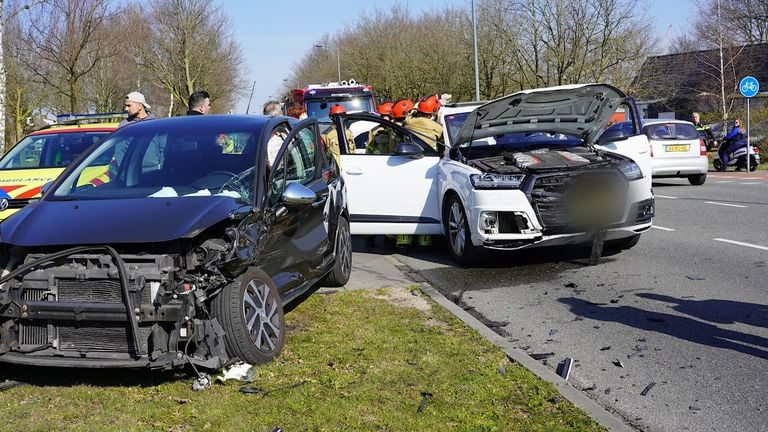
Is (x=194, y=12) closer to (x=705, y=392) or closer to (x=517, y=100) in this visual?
(x=517, y=100)

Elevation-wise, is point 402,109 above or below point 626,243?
above

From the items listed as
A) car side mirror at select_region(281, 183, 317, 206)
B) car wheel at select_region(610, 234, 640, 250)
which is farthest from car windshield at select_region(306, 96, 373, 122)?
car side mirror at select_region(281, 183, 317, 206)

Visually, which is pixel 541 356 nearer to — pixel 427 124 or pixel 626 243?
pixel 626 243

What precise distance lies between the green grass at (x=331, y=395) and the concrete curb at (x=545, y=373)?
69 millimetres

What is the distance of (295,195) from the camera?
5613mm

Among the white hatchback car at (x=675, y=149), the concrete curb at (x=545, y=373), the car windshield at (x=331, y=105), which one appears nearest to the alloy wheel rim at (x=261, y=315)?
the concrete curb at (x=545, y=373)

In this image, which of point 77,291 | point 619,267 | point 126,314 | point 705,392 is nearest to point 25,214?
point 77,291

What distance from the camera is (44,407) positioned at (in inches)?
172

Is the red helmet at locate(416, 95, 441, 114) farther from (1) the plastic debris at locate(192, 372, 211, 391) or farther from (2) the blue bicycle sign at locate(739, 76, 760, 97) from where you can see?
(2) the blue bicycle sign at locate(739, 76, 760, 97)

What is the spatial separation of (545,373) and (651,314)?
78.1 inches

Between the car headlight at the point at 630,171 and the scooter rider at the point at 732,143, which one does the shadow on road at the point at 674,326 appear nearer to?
the car headlight at the point at 630,171

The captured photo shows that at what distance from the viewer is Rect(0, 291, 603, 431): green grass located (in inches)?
160

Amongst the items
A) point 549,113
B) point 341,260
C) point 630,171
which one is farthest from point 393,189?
point 630,171

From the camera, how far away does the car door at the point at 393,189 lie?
937cm
